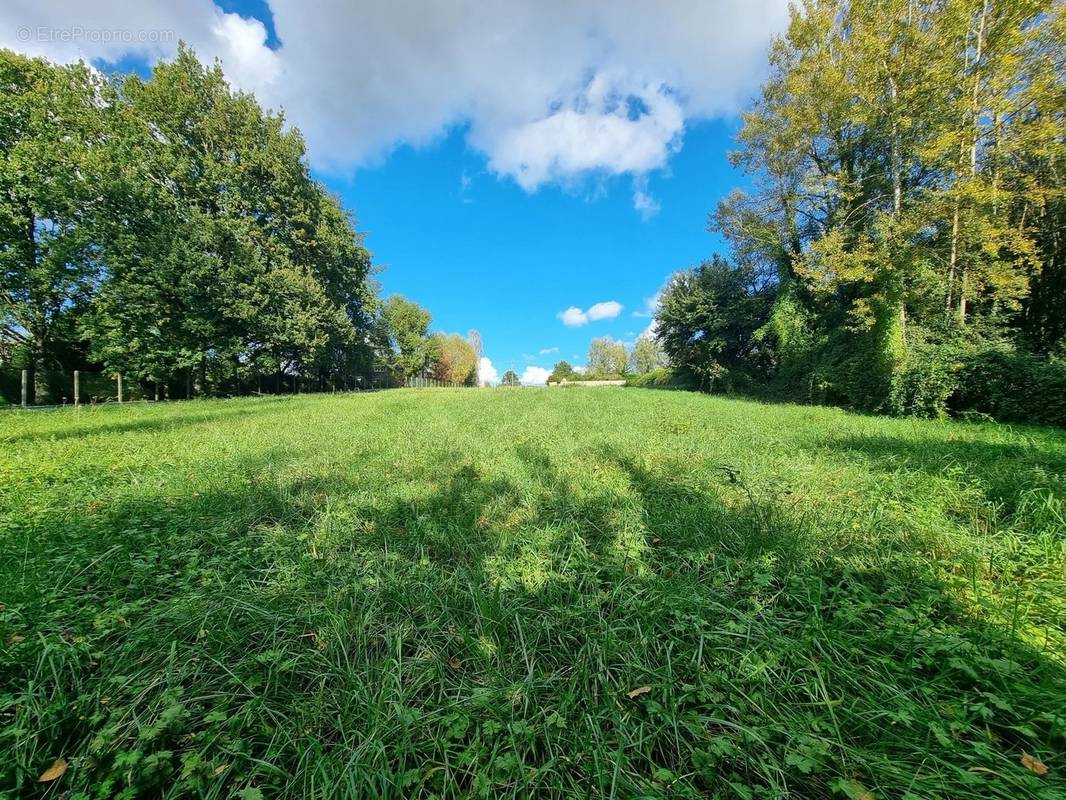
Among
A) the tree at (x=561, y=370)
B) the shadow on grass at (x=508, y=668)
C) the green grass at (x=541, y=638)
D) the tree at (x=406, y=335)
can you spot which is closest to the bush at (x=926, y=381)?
the green grass at (x=541, y=638)

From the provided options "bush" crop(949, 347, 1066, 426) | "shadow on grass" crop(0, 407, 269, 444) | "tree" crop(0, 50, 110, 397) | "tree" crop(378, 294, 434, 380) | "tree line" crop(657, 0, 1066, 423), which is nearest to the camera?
"shadow on grass" crop(0, 407, 269, 444)

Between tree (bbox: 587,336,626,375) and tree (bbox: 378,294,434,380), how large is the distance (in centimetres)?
3637

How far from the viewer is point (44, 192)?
15.4 m

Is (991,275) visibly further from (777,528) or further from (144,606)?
(144,606)

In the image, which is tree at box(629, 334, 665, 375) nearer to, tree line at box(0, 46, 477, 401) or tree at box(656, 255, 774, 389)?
tree at box(656, 255, 774, 389)

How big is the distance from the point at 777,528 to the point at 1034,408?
1067 centimetres

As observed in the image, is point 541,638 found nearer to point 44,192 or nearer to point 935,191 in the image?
point 935,191

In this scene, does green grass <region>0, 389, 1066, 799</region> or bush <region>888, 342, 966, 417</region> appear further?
bush <region>888, 342, 966, 417</region>

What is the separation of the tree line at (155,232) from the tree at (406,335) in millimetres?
24240

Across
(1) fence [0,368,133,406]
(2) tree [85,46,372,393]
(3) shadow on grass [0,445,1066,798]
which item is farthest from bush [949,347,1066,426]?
(1) fence [0,368,133,406]

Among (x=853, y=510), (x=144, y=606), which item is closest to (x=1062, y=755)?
(x=853, y=510)

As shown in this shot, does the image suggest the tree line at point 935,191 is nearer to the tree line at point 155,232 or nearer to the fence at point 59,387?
the tree line at point 155,232

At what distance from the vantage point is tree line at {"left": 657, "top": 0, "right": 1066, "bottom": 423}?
32.5 ft

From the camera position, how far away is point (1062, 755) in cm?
135
